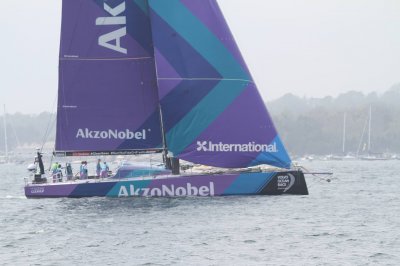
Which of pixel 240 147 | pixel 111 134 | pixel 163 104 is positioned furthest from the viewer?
pixel 111 134

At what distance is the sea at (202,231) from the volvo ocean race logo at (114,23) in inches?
252

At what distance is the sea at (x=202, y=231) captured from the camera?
2081 cm

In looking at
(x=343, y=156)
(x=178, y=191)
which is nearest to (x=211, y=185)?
(x=178, y=191)

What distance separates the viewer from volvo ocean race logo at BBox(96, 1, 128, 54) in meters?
34.2

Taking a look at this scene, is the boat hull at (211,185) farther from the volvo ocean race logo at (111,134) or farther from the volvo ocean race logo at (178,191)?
the volvo ocean race logo at (111,134)

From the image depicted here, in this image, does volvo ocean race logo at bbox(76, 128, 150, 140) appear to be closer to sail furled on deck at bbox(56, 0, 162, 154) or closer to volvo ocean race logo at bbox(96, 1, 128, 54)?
sail furled on deck at bbox(56, 0, 162, 154)

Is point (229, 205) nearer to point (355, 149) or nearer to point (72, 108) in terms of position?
point (72, 108)

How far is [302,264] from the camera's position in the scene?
19.8m

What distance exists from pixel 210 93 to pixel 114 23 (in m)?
5.22

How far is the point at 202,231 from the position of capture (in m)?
24.7

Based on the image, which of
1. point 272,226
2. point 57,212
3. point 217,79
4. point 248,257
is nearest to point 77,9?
point 217,79

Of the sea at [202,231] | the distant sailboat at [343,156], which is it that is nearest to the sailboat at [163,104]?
the sea at [202,231]

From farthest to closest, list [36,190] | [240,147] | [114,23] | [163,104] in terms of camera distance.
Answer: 1. [114,23]
2. [36,190]
3. [163,104]
4. [240,147]

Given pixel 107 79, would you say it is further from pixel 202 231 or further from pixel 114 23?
pixel 202 231
